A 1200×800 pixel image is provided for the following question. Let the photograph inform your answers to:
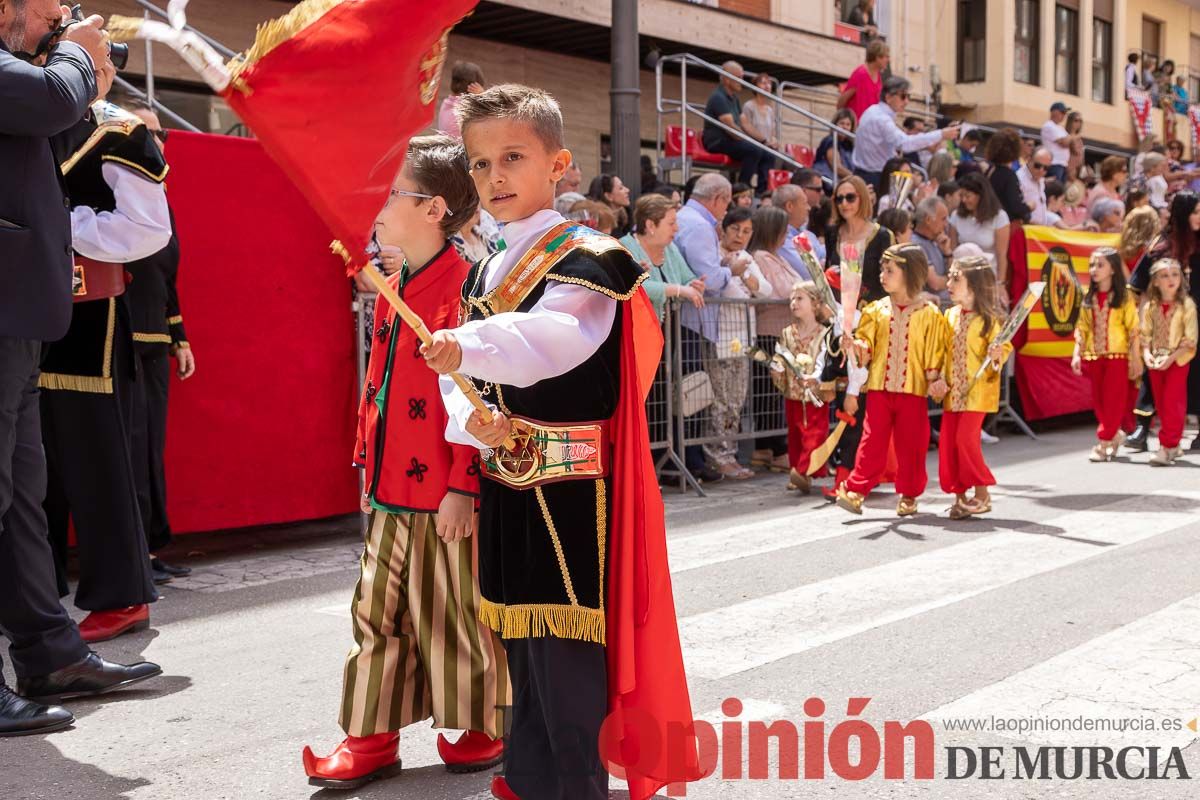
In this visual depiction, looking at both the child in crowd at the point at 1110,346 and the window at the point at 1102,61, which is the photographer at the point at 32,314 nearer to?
the child in crowd at the point at 1110,346

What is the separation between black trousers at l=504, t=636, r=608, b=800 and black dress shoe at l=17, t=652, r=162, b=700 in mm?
1818

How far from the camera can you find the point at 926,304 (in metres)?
7.91

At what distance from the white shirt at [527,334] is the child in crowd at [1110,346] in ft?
28.4

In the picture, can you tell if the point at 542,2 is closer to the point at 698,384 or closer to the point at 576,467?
the point at 698,384

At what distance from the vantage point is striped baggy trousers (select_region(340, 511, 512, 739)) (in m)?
3.53

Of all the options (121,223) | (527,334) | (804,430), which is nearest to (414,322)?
(527,334)

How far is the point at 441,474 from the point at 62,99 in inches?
61.7

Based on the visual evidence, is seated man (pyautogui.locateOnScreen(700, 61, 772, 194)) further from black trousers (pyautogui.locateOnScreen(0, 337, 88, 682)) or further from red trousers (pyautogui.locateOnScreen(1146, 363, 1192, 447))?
→ black trousers (pyautogui.locateOnScreen(0, 337, 88, 682))

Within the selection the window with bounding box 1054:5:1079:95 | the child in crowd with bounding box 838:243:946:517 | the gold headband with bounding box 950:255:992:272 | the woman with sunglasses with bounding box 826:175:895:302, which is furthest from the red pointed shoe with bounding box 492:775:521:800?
the window with bounding box 1054:5:1079:95

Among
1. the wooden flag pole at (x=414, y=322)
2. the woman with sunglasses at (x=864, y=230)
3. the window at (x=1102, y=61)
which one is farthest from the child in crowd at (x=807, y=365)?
the window at (x=1102, y=61)

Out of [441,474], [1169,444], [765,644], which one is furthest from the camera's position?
[1169,444]

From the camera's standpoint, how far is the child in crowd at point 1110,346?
34.8 feet

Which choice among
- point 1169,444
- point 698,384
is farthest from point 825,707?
point 1169,444

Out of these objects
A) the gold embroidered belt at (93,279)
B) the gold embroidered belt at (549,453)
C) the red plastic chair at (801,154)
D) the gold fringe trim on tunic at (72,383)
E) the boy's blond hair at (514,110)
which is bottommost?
the gold embroidered belt at (549,453)
